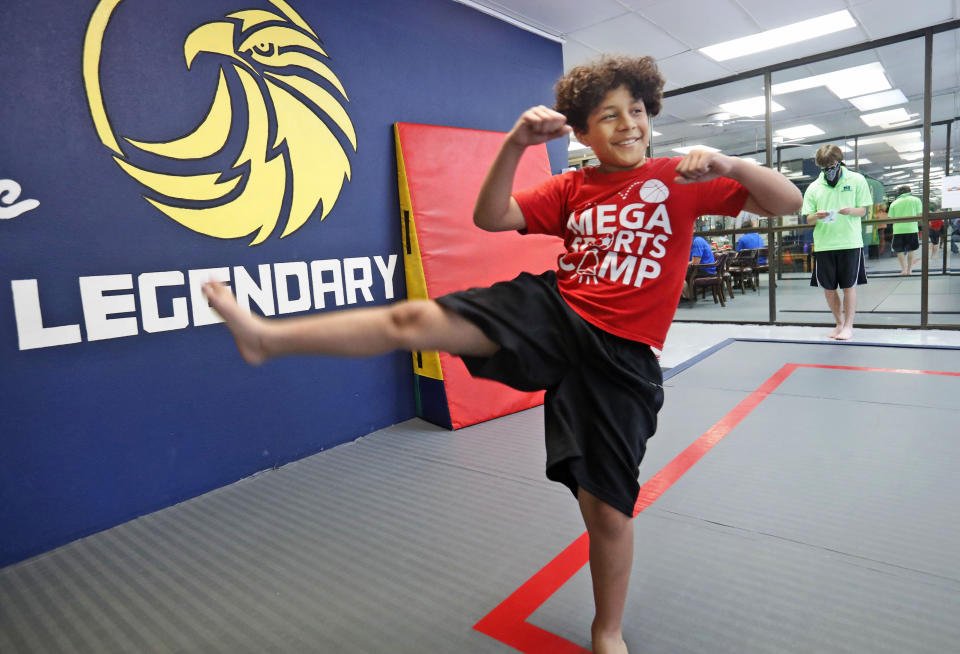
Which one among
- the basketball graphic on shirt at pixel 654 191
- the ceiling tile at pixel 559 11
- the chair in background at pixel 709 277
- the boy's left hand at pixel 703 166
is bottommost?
the chair in background at pixel 709 277

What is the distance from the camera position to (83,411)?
82.2 inches

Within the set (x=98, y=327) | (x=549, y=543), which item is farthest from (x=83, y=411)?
(x=549, y=543)

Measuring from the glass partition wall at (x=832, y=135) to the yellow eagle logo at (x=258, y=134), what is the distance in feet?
14.7

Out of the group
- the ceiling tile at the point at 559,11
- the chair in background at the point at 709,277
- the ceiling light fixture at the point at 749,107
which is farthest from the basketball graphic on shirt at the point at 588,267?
the ceiling light fixture at the point at 749,107

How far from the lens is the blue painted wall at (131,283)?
1.94 meters

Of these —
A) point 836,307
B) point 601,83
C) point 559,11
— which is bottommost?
point 836,307

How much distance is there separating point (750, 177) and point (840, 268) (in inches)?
165

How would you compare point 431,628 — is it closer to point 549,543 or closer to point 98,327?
point 549,543

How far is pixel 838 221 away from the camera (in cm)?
455

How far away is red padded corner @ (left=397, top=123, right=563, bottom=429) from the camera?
307 cm

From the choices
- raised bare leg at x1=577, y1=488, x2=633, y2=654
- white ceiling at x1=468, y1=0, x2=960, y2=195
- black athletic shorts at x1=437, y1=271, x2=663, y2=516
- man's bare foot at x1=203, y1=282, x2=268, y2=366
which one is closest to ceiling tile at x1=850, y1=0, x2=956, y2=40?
white ceiling at x1=468, y1=0, x2=960, y2=195

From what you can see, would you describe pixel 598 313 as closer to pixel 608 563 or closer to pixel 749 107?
pixel 608 563

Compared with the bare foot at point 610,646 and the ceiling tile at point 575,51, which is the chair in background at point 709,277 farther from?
the bare foot at point 610,646

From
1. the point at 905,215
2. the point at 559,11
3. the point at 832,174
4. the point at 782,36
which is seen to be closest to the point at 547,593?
the point at 559,11
